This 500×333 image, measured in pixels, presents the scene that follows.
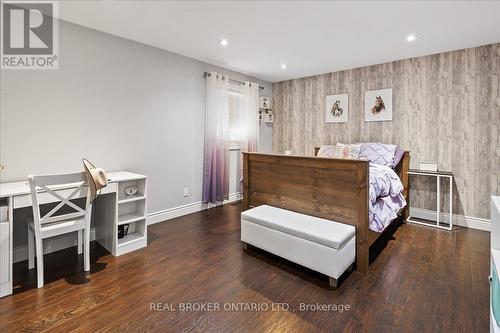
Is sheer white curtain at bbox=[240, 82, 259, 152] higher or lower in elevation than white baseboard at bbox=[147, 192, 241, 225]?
higher

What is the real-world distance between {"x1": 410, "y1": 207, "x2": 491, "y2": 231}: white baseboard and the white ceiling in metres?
2.28

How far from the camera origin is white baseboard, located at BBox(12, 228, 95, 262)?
8.03ft

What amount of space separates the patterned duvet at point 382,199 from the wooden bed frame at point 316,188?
5.0 inches

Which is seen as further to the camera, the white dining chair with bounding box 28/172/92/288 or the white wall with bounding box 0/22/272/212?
the white wall with bounding box 0/22/272/212

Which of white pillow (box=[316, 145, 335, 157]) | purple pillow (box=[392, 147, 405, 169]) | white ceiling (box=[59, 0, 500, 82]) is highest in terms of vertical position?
white ceiling (box=[59, 0, 500, 82])

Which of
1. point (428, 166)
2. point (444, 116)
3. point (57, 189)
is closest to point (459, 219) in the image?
point (428, 166)

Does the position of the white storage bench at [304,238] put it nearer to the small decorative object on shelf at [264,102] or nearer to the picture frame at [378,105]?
the picture frame at [378,105]

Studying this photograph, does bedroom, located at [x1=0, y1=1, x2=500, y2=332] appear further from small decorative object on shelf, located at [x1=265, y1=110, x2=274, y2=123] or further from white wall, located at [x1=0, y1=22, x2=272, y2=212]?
small decorative object on shelf, located at [x1=265, y1=110, x2=274, y2=123]

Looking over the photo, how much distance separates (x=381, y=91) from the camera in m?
4.06

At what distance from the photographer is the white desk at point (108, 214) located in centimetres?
192

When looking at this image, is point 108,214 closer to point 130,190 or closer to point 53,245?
point 130,190

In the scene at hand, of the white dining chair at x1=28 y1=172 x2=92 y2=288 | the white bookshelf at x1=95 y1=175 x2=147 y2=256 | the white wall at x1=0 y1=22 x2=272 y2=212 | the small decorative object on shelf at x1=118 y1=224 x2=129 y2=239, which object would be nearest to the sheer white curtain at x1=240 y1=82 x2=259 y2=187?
the white wall at x1=0 y1=22 x2=272 y2=212

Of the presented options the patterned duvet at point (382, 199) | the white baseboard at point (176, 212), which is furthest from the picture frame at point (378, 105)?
the white baseboard at point (176, 212)

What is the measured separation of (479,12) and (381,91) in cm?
166
